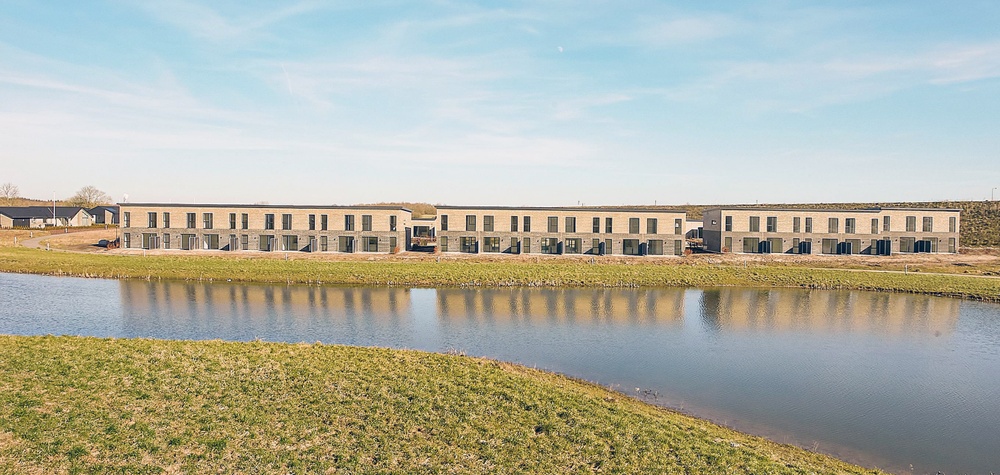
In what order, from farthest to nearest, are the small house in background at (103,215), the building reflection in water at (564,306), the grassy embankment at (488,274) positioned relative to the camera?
the small house in background at (103,215), the grassy embankment at (488,274), the building reflection in water at (564,306)

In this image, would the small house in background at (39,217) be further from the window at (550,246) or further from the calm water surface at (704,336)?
the window at (550,246)

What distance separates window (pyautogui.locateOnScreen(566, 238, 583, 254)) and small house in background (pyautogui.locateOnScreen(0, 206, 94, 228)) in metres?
99.2

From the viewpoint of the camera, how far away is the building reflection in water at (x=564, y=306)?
116 feet

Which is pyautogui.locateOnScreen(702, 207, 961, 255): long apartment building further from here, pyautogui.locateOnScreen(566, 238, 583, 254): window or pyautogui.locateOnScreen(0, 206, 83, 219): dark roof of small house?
pyautogui.locateOnScreen(0, 206, 83, 219): dark roof of small house

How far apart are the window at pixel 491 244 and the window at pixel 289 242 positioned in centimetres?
2263

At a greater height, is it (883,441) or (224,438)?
(224,438)

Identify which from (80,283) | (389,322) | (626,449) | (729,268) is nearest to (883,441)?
(626,449)

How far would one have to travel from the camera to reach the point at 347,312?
35750 millimetres

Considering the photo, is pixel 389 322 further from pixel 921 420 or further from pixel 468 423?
pixel 921 420

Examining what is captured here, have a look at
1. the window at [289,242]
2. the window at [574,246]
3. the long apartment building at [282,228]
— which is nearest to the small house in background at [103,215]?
the long apartment building at [282,228]

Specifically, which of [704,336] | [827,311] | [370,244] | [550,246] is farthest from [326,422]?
[550,246]

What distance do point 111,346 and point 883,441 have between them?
91.2ft

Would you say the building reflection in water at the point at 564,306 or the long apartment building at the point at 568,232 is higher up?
the long apartment building at the point at 568,232

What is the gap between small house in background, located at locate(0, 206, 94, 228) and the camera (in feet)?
344
